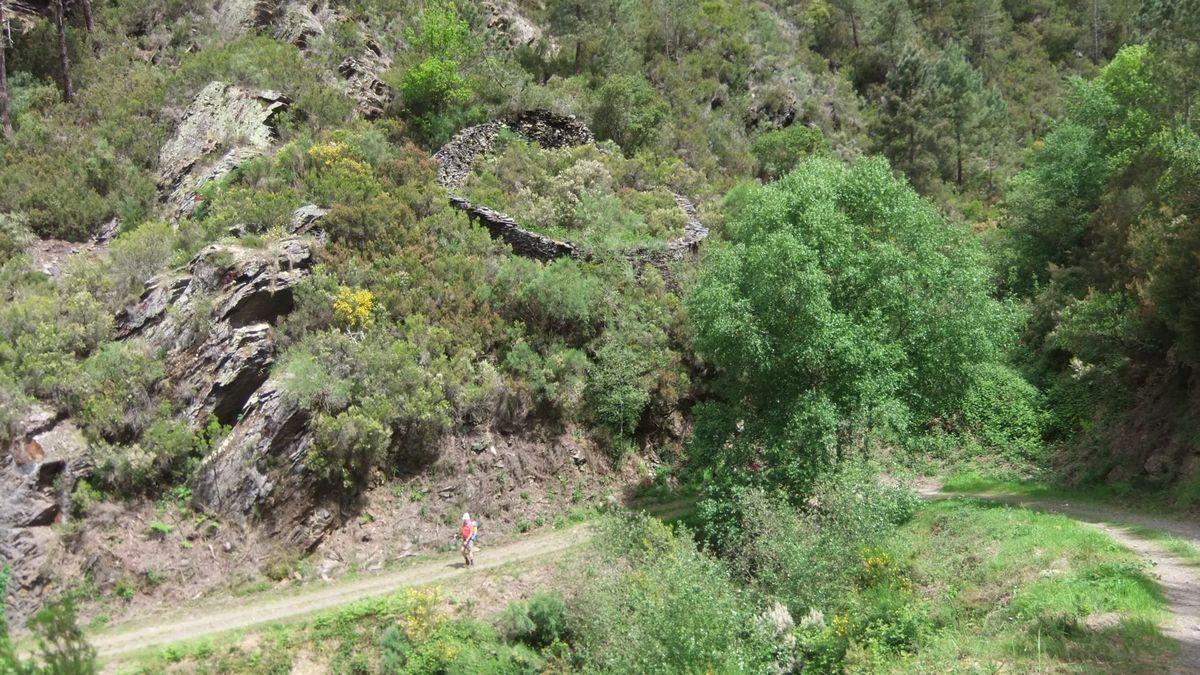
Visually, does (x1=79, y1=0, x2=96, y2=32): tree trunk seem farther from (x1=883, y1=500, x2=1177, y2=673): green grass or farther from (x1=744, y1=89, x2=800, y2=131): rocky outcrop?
(x1=883, y1=500, x2=1177, y2=673): green grass

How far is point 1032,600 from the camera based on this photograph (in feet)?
38.2

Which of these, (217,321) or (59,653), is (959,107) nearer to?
(217,321)

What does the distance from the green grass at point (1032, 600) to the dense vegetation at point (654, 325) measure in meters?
0.09

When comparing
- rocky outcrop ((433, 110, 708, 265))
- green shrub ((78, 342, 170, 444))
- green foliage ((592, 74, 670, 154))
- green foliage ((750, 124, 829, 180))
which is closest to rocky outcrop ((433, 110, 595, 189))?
rocky outcrop ((433, 110, 708, 265))

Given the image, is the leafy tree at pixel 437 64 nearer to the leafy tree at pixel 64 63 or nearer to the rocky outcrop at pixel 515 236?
the rocky outcrop at pixel 515 236

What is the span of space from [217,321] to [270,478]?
487cm

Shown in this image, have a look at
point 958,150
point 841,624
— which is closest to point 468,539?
point 841,624

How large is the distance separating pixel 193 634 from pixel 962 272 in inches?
799

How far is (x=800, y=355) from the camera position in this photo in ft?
59.5

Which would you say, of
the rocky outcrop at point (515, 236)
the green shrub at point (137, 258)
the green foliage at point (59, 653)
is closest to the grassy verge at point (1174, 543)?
the green foliage at point (59, 653)

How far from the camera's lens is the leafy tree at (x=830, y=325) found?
18.0 m

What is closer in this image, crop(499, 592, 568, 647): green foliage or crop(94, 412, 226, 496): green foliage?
crop(499, 592, 568, 647): green foliage

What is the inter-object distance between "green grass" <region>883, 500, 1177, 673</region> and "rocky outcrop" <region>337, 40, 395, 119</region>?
85.6 feet

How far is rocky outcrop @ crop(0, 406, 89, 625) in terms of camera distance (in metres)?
14.5
